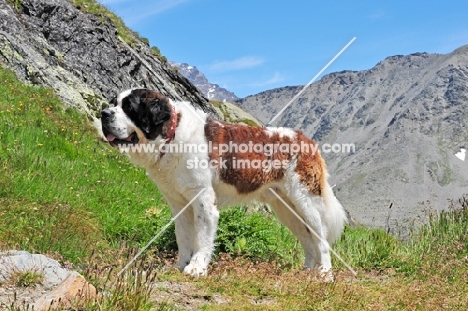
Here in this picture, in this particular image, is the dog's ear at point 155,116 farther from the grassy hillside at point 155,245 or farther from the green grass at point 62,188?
the green grass at point 62,188

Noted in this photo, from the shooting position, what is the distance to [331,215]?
6848mm

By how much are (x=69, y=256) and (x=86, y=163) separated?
11.6 feet

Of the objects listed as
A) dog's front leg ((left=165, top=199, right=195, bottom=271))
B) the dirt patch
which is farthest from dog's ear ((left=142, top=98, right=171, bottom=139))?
the dirt patch

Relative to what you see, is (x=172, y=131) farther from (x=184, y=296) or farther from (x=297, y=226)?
(x=297, y=226)

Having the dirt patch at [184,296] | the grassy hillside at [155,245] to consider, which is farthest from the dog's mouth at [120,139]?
the dirt patch at [184,296]

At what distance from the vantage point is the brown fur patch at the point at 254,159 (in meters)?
6.14

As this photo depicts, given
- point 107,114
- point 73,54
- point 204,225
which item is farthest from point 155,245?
point 73,54

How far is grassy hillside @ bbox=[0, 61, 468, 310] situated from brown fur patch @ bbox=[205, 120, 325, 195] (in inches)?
36.3

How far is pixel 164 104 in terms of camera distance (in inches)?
235

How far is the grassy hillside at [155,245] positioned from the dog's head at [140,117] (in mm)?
1203

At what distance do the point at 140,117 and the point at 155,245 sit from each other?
211 centimetres

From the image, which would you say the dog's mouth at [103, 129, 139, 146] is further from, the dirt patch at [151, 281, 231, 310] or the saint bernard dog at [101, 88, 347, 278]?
the dirt patch at [151, 281, 231, 310]

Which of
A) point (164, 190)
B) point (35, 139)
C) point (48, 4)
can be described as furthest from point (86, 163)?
point (48, 4)

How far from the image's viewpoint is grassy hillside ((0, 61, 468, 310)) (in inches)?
181
